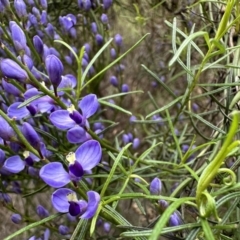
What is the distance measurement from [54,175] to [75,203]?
0.16 feet

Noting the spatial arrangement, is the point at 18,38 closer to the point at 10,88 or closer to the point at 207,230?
the point at 10,88

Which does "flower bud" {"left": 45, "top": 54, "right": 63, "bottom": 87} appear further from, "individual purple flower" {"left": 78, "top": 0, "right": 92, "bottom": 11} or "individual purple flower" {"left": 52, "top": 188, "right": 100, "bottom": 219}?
"individual purple flower" {"left": 78, "top": 0, "right": 92, "bottom": 11}

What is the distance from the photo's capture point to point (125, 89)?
1.24 metres

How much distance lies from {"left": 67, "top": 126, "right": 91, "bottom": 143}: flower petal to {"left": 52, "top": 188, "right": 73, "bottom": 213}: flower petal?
11 cm

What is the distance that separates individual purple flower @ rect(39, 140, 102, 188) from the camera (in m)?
0.61

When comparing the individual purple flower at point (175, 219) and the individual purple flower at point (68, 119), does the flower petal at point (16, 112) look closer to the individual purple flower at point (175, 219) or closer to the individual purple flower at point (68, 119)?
the individual purple flower at point (68, 119)

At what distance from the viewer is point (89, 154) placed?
0.64 meters

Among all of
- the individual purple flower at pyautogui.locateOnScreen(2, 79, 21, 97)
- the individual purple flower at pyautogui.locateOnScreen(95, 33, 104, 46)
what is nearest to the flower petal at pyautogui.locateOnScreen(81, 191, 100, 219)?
the individual purple flower at pyautogui.locateOnScreen(2, 79, 21, 97)

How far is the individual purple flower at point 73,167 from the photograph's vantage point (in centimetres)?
61

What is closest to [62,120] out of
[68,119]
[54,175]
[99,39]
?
[68,119]

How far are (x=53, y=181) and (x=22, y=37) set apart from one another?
27 centimetres

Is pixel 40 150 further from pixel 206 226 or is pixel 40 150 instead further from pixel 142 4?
pixel 142 4

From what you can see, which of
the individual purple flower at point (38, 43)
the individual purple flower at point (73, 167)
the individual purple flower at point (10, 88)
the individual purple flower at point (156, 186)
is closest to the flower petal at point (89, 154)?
the individual purple flower at point (73, 167)

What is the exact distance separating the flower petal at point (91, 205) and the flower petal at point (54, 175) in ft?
0.13
